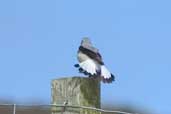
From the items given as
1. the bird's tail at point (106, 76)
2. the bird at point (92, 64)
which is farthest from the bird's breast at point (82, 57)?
the bird's tail at point (106, 76)

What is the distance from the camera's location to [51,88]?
4.16 meters

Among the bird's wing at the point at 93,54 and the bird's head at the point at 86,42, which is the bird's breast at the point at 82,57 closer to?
the bird's wing at the point at 93,54

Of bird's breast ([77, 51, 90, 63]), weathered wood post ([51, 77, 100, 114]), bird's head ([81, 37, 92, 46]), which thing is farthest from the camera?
bird's head ([81, 37, 92, 46])

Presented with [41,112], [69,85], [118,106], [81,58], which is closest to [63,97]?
[69,85]

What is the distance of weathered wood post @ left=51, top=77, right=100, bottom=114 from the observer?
404 cm

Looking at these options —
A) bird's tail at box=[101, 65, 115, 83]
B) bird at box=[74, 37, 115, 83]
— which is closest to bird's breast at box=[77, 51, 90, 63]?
bird at box=[74, 37, 115, 83]

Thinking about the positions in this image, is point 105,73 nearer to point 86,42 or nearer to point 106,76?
point 106,76

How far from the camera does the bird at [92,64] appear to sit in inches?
163

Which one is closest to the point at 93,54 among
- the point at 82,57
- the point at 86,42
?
the point at 82,57

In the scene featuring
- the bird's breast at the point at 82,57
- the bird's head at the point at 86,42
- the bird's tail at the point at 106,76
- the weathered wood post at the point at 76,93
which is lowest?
the weathered wood post at the point at 76,93

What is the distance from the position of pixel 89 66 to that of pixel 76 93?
0.24 metres

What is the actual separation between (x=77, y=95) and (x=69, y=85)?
9cm

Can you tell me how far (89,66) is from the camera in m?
4.20

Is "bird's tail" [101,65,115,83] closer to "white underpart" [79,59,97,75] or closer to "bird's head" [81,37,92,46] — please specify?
"white underpart" [79,59,97,75]
